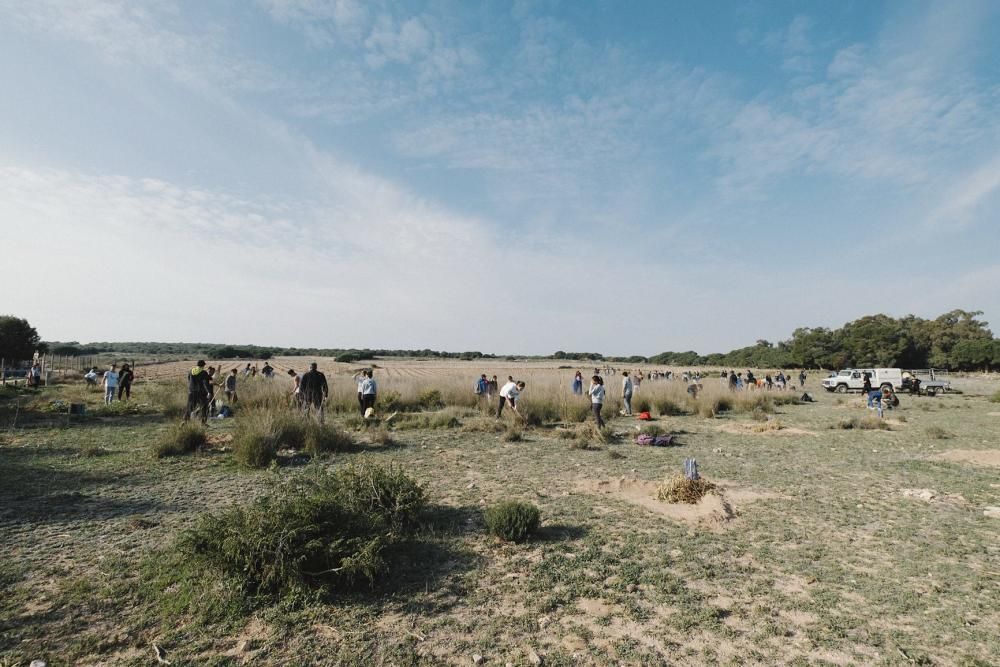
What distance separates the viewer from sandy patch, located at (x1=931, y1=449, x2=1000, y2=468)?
31.8ft

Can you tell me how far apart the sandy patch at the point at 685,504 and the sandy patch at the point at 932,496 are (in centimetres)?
202

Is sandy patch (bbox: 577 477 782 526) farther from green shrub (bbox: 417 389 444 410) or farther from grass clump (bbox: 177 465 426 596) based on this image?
green shrub (bbox: 417 389 444 410)

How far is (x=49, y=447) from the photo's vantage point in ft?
32.2

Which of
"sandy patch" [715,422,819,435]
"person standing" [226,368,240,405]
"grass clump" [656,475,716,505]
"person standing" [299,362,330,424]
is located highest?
"person standing" [299,362,330,424]

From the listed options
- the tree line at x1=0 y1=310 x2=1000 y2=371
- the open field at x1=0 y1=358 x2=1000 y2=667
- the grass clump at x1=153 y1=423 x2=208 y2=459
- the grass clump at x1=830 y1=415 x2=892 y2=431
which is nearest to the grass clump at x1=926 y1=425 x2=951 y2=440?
the grass clump at x1=830 y1=415 x2=892 y2=431

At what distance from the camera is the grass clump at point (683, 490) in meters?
6.71

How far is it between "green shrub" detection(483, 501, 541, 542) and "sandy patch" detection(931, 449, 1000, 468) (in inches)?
397

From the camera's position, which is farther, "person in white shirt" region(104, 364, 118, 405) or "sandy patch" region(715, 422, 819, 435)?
"person in white shirt" region(104, 364, 118, 405)

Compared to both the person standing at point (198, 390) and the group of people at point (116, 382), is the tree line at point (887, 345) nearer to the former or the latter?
the group of people at point (116, 382)

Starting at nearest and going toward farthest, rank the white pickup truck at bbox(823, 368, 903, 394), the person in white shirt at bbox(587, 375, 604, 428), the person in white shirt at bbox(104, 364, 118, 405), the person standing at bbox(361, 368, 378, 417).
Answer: the person in white shirt at bbox(587, 375, 604, 428)
the person standing at bbox(361, 368, 378, 417)
the person in white shirt at bbox(104, 364, 118, 405)
the white pickup truck at bbox(823, 368, 903, 394)

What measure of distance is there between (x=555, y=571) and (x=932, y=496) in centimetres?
650

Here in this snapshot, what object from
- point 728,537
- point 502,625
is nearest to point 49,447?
point 502,625

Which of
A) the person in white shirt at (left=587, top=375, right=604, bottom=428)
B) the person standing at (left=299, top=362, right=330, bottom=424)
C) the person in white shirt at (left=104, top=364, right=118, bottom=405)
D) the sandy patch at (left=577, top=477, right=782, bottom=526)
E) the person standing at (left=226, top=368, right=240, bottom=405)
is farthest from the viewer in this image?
the person in white shirt at (left=104, top=364, right=118, bottom=405)

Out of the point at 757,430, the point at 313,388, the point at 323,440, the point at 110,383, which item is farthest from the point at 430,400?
the point at 757,430
